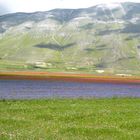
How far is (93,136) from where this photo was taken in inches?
1017

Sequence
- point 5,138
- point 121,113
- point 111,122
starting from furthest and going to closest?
point 121,113 < point 111,122 < point 5,138

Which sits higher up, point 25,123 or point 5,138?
point 5,138

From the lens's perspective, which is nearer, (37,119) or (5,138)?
(5,138)

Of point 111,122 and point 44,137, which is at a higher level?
point 44,137

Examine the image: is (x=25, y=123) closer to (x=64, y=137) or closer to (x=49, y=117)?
(x=49, y=117)

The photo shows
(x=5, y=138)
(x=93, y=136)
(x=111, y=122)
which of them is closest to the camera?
(x=5, y=138)

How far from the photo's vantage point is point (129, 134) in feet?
88.3

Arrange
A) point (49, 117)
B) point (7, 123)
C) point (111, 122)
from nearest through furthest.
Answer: point (7, 123) < point (111, 122) < point (49, 117)

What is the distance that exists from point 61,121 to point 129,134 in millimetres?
7428

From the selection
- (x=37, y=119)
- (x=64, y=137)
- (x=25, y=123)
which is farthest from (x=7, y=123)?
(x=64, y=137)

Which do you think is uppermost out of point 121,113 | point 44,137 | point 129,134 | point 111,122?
point 44,137

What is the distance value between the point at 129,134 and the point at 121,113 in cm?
1201

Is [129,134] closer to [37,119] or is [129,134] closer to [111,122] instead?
[111,122]

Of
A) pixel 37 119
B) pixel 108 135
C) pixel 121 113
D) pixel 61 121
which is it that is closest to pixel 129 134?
pixel 108 135
